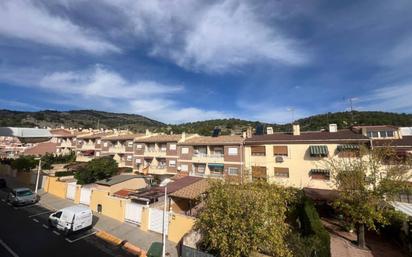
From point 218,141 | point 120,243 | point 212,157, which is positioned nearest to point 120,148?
point 212,157

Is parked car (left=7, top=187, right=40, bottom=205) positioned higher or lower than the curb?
higher

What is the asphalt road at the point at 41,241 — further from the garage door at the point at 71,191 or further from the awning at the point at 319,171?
the awning at the point at 319,171

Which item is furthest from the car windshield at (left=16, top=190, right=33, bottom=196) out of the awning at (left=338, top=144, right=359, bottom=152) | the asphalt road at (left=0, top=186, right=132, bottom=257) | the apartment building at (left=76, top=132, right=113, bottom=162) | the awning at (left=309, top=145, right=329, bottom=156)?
the awning at (left=338, top=144, right=359, bottom=152)

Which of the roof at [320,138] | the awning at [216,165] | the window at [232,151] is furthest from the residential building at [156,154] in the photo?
the roof at [320,138]

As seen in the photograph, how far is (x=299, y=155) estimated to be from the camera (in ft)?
108

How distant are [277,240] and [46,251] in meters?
16.3

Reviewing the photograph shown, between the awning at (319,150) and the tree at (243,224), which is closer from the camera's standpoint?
the tree at (243,224)

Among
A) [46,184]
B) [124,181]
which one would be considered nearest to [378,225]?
[124,181]

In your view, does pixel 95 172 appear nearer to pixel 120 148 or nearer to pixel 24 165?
pixel 120 148

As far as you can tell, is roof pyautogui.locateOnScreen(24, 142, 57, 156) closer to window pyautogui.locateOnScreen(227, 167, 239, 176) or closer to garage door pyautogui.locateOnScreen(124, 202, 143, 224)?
window pyautogui.locateOnScreen(227, 167, 239, 176)

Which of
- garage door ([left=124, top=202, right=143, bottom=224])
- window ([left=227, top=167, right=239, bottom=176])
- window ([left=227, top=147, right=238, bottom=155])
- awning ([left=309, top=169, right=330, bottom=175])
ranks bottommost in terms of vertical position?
garage door ([left=124, top=202, right=143, bottom=224])

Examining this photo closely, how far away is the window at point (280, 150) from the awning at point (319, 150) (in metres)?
3.71

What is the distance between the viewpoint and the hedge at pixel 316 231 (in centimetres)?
1447

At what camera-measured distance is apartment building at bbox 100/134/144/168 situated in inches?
2034
